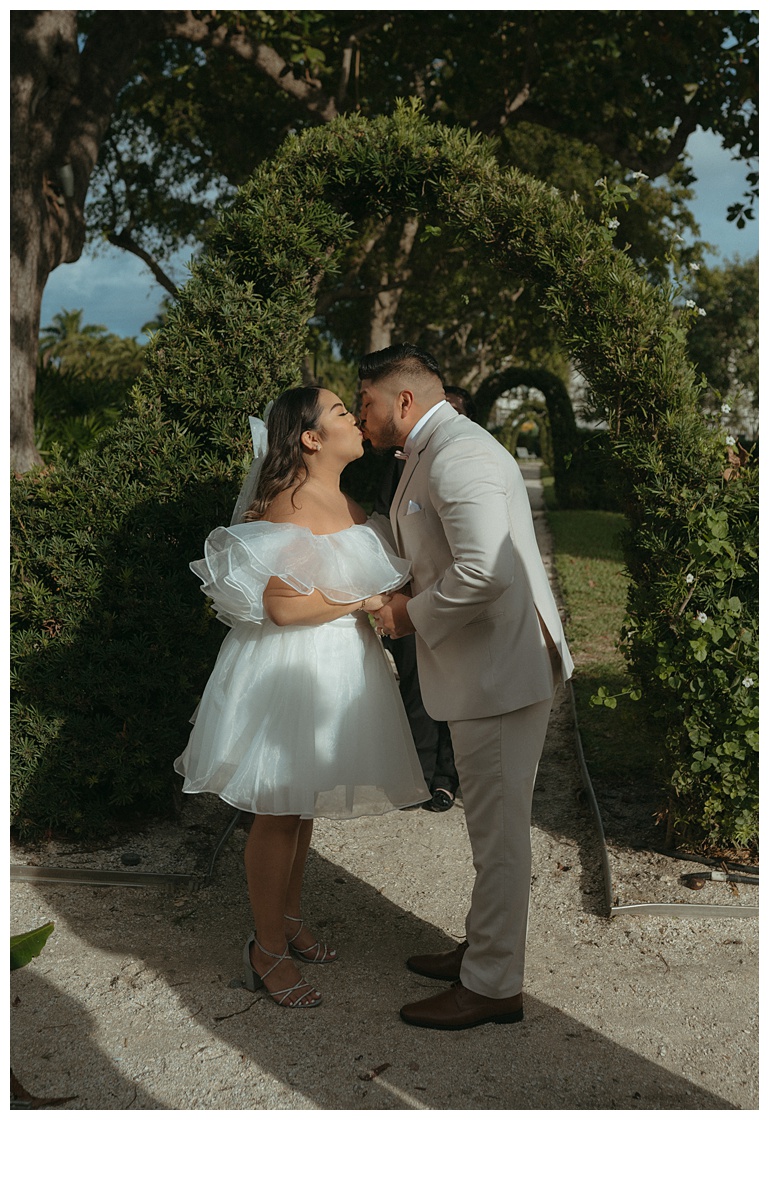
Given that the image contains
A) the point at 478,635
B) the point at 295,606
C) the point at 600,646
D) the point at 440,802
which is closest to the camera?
the point at 478,635

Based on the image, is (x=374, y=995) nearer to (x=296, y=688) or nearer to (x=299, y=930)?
(x=299, y=930)

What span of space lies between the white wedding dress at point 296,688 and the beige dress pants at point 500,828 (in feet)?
1.32

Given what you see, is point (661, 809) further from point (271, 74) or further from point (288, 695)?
point (271, 74)

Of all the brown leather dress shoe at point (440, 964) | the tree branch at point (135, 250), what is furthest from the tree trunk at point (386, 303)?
the brown leather dress shoe at point (440, 964)

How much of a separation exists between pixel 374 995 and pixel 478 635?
1.62 metres

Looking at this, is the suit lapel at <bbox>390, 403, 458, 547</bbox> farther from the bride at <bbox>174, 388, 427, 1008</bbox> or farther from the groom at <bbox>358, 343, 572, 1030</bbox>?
the bride at <bbox>174, 388, 427, 1008</bbox>

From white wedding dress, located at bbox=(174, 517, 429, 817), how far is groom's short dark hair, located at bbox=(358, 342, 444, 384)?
0.61m

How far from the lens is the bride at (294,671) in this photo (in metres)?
3.63

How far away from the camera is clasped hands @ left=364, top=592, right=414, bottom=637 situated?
3664mm

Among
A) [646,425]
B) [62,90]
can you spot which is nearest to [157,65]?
[62,90]

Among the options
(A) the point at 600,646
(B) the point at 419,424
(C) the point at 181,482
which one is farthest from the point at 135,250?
(B) the point at 419,424

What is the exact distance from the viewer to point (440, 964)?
405 centimetres

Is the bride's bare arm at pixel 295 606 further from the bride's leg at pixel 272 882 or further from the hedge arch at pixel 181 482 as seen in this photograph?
the hedge arch at pixel 181 482

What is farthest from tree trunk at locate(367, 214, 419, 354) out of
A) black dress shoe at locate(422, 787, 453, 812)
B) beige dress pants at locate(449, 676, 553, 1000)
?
beige dress pants at locate(449, 676, 553, 1000)
